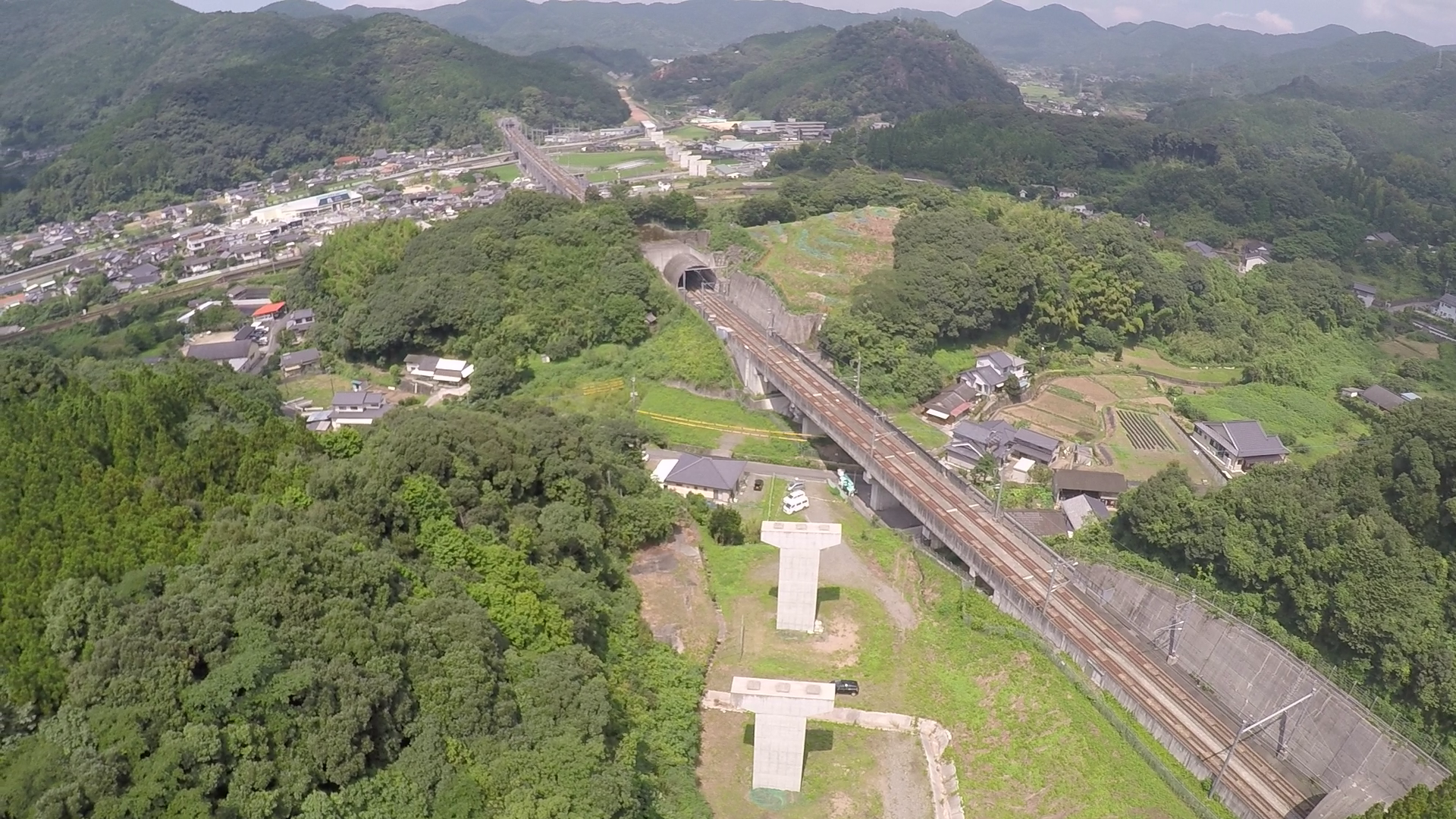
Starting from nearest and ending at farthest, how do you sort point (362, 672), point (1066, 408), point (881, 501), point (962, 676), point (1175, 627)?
point (362, 672), point (962, 676), point (1175, 627), point (881, 501), point (1066, 408)

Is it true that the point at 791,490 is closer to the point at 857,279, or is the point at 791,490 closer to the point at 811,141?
the point at 857,279

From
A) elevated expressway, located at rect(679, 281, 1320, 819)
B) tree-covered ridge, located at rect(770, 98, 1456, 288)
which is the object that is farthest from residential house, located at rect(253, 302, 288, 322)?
tree-covered ridge, located at rect(770, 98, 1456, 288)

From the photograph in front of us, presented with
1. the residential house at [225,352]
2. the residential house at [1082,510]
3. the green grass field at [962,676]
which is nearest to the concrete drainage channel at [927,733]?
the green grass field at [962,676]

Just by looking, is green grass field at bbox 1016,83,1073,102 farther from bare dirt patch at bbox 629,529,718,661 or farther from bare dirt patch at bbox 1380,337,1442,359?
bare dirt patch at bbox 629,529,718,661

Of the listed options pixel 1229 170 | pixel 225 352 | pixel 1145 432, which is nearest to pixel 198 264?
pixel 225 352

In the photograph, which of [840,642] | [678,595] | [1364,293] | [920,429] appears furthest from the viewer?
[1364,293]

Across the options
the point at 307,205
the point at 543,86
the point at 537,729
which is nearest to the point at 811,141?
the point at 543,86

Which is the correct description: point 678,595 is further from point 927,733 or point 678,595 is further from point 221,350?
point 221,350

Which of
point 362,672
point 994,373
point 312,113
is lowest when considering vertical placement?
point 994,373
